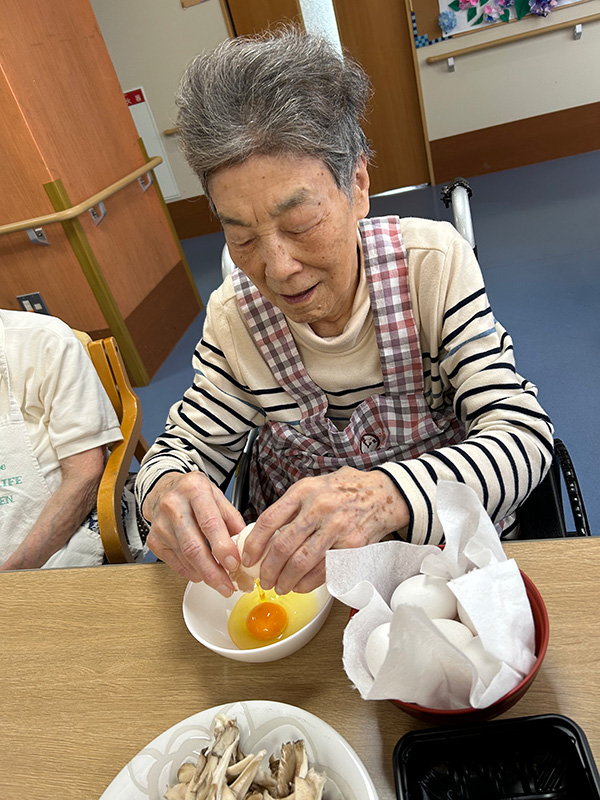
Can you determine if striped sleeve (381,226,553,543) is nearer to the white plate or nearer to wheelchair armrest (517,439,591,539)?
wheelchair armrest (517,439,591,539)

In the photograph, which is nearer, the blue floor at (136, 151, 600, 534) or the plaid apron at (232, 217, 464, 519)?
the plaid apron at (232, 217, 464, 519)

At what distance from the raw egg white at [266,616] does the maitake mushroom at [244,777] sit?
21cm

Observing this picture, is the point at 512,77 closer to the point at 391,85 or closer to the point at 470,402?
the point at 391,85

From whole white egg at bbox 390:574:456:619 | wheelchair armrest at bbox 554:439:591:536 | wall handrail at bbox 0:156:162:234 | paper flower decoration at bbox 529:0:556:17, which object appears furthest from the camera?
paper flower decoration at bbox 529:0:556:17

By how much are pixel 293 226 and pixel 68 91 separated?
298 centimetres

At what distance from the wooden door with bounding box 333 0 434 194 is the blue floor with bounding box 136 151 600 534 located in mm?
291

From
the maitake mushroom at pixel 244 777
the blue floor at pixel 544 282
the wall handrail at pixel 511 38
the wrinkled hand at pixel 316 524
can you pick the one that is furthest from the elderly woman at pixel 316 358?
the wall handrail at pixel 511 38

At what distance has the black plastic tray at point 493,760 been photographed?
1.86 feet

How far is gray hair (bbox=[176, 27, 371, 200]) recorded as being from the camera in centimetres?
90

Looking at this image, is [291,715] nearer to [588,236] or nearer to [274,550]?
[274,550]

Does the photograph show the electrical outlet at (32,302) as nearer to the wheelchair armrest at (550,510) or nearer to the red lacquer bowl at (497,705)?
the wheelchair armrest at (550,510)

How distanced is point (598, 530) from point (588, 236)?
2698 mm

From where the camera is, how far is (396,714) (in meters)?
0.73

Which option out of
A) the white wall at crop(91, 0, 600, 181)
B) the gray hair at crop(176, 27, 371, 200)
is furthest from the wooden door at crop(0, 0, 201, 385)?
the gray hair at crop(176, 27, 371, 200)
